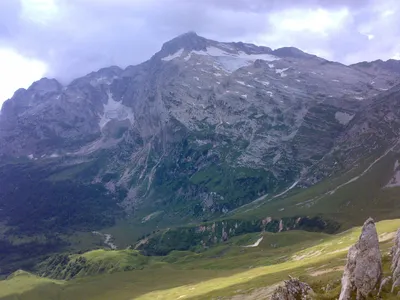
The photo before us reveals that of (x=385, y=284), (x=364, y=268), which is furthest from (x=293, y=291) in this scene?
(x=385, y=284)

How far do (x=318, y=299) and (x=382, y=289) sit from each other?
774cm

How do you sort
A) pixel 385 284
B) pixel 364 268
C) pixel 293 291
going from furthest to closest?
1. pixel 293 291
2. pixel 364 268
3. pixel 385 284

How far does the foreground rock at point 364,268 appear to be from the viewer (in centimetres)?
5241

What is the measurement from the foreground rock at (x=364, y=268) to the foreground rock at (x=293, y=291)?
4652mm

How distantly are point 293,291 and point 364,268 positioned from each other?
358 inches

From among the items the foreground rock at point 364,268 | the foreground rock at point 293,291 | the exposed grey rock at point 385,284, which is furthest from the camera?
the foreground rock at point 293,291

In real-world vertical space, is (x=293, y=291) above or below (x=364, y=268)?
below

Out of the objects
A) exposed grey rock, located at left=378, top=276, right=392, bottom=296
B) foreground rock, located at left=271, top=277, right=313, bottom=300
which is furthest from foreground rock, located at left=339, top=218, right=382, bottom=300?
foreground rock, located at left=271, top=277, right=313, bottom=300

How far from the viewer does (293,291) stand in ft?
183

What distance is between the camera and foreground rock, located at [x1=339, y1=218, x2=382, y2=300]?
52.4 m

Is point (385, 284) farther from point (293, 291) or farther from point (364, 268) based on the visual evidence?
point (293, 291)

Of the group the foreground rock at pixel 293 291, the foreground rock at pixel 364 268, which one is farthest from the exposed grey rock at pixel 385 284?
the foreground rock at pixel 293 291

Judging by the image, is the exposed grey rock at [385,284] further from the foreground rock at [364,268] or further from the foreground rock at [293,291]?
the foreground rock at [293,291]

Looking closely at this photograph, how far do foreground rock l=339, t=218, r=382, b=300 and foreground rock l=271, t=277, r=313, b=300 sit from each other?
4.65 meters
